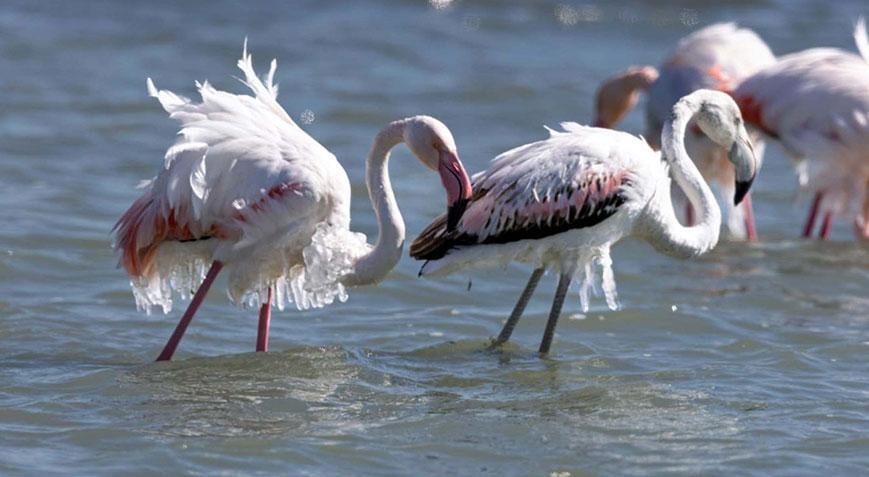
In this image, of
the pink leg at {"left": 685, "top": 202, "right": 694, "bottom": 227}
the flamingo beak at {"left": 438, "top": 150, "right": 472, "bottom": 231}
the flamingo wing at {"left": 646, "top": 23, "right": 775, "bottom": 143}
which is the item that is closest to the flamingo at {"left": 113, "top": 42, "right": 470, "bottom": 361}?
the flamingo beak at {"left": 438, "top": 150, "right": 472, "bottom": 231}

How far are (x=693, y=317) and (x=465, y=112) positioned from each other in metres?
5.89

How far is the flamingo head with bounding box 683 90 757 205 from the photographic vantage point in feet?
Answer: 23.1

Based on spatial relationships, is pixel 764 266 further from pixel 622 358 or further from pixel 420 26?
pixel 420 26

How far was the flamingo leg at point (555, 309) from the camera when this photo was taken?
22.3 feet

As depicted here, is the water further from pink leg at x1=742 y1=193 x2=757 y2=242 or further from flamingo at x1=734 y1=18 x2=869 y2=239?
flamingo at x1=734 y1=18 x2=869 y2=239

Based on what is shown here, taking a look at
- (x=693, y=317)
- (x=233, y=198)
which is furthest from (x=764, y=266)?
(x=233, y=198)

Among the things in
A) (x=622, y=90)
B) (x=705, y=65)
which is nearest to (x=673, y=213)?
(x=705, y=65)

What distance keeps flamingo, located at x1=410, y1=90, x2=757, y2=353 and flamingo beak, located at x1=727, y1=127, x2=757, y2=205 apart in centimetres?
3

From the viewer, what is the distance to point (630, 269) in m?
9.23

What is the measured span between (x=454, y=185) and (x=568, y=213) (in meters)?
0.56


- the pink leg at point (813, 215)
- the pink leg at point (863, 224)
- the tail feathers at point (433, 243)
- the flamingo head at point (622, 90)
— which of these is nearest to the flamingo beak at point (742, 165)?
the tail feathers at point (433, 243)

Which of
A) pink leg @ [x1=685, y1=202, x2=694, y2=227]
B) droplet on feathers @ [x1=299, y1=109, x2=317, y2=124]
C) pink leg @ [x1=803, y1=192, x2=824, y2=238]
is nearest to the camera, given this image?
pink leg @ [x1=803, y1=192, x2=824, y2=238]

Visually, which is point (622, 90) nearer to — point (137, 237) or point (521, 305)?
point (521, 305)

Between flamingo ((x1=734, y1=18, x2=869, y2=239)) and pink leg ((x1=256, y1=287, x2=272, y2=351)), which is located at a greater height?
flamingo ((x1=734, y1=18, x2=869, y2=239))
